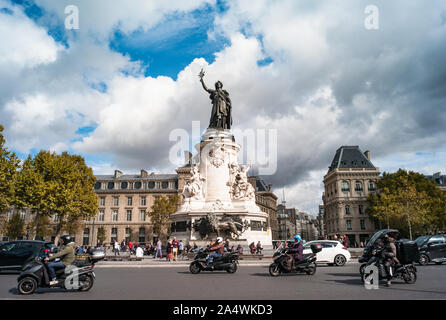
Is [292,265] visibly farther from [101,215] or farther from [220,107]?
[101,215]

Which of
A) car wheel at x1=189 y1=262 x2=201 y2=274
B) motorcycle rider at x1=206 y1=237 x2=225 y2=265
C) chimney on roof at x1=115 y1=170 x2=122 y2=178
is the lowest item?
car wheel at x1=189 y1=262 x2=201 y2=274

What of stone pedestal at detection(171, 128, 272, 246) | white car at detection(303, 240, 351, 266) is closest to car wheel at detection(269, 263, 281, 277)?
white car at detection(303, 240, 351, 266)

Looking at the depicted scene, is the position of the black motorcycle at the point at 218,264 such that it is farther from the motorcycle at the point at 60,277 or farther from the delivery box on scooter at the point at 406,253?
the delivery box on scooter at the point at 406,253

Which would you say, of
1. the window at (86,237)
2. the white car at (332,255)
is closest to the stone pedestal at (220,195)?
the white car at (332,255)

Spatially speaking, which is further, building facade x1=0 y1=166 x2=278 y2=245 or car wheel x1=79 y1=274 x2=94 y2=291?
building facade x1=0 y1=166 x2=278 y2=245

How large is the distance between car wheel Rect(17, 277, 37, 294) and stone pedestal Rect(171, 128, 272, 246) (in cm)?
1528

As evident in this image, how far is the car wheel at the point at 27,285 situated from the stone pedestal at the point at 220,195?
602 inches

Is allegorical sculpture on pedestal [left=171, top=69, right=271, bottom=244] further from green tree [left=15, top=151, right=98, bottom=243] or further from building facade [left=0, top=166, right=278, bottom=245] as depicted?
building facade [left=0, top=166, right=278, bottom=245]

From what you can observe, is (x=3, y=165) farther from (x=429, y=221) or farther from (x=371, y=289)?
(x=429, y=221)

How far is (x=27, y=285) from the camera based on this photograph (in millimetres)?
8320

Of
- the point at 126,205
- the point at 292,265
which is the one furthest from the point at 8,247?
the point at 126,205

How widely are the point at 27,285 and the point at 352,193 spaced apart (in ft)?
232

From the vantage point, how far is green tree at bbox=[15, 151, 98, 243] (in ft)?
109
